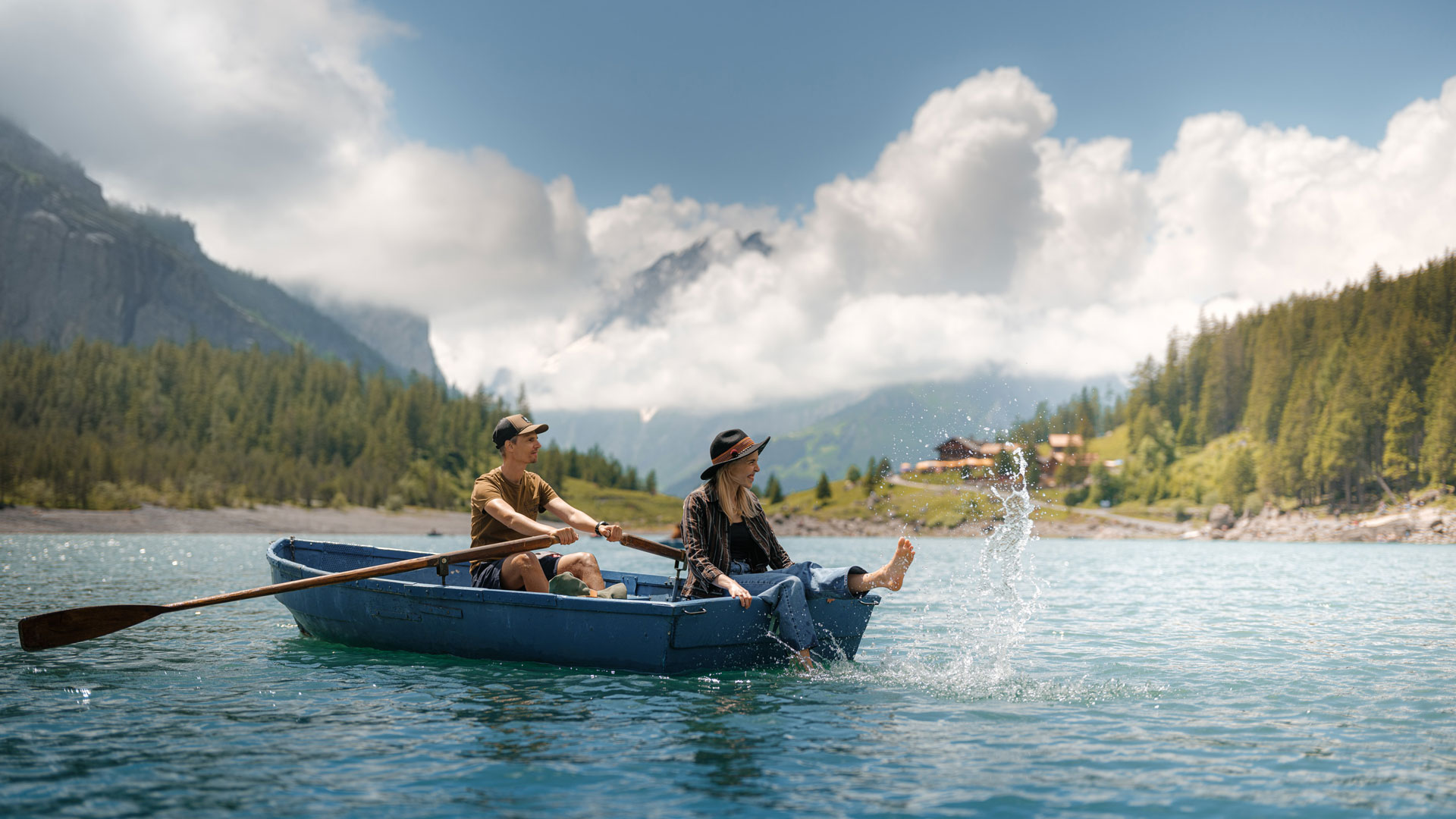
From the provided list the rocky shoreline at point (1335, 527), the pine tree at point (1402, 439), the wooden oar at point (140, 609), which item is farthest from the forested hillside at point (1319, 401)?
the wooden oar at point (140, 609)

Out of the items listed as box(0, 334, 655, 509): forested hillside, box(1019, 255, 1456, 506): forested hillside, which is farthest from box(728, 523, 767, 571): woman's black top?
box(1019, 255, 1456, 506): forested hillside

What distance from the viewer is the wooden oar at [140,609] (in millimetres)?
12047

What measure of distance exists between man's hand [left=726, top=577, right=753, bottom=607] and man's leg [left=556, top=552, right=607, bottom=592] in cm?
290

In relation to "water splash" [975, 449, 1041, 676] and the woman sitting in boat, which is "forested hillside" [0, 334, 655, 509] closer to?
"water splash" [975, 449, 1041, 676]

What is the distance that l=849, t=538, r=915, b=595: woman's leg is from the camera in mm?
9492

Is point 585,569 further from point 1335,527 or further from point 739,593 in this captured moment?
point 1335,527

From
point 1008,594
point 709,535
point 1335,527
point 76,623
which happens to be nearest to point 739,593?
point 709,535

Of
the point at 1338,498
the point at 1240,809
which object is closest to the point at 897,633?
the point at 1240,809

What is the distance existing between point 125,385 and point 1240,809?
195708 millimetres

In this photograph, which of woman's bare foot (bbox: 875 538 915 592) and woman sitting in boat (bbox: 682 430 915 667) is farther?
woman sitting in boat (bbox: 682 430 915 667)

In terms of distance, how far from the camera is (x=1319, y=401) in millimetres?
154250

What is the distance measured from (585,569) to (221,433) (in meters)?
176

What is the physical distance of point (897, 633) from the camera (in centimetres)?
1816

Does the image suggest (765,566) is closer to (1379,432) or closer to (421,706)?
(421,706)
